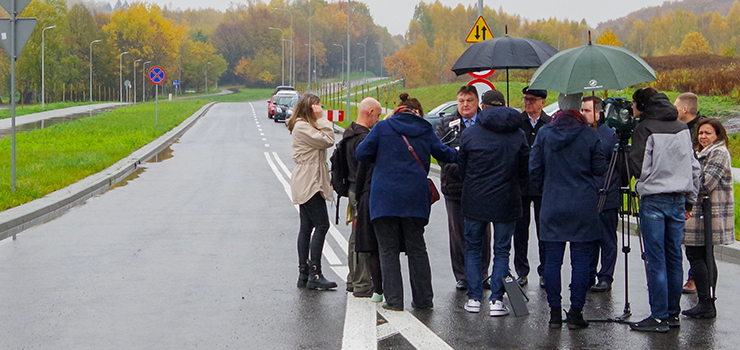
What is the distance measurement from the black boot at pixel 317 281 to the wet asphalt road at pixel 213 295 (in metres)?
0.12

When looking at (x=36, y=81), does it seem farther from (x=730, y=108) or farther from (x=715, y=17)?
(x=715, y=17)

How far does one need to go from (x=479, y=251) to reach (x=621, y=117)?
148 cm

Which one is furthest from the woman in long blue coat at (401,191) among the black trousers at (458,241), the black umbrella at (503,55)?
the black umbrella at (503,55)

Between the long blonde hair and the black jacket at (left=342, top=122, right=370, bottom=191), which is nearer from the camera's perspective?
the black jacket at (left=342, top=122, right=370, bottom=191)

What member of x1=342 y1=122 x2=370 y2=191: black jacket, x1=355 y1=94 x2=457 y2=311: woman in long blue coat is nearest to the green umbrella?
x1=355 y1=94 x2=457 y2=311: woman in long blue coat

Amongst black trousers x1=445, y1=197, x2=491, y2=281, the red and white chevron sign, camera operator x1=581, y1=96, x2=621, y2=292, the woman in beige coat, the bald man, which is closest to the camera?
camera operator x1=581, y1=96, x2=621, y2=292

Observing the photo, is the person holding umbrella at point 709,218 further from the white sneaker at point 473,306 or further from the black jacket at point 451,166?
the black jacket at point 451,166

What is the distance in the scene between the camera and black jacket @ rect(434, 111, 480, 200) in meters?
6.72

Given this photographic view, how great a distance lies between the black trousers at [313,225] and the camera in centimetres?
707

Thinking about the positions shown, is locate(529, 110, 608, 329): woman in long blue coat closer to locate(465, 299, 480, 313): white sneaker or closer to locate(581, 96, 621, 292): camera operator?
locate(581, 96, 621, 292): camera operator

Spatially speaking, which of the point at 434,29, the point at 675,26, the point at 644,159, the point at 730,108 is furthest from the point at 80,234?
the point at 434,29

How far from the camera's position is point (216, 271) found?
7.73m

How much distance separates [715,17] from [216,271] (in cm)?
16215

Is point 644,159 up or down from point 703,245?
up
